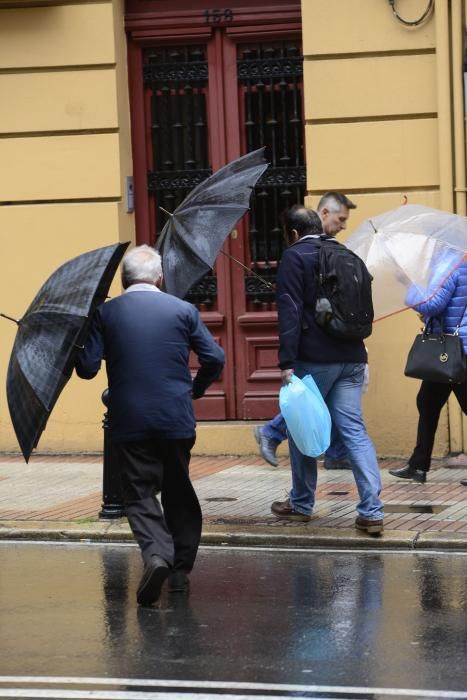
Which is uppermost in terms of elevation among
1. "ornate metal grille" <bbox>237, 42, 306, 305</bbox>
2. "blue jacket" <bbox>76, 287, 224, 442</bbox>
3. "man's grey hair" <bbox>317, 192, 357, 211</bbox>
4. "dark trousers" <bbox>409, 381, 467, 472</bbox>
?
"ornate metal grille" <bbox>237, 42, 306, 305</bbox>

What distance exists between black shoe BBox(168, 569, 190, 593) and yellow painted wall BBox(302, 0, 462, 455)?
174 inches

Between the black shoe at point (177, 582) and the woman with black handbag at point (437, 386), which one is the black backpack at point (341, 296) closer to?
the woman with black handbag at point (437, 386)

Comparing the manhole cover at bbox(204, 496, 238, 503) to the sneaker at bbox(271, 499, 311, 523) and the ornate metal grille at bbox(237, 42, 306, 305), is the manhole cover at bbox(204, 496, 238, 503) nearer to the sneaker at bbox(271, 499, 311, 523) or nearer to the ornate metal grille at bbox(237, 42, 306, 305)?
the sneaker at bbox(271, 499, 311, 523)

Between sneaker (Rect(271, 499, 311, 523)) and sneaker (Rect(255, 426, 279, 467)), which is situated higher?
sneaker (Rect(255, 426, 279, 467))

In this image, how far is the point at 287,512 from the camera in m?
9.06

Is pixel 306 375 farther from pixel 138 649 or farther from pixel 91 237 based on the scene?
pixel 91 237

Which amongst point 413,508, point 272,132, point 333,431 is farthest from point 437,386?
point 272,132

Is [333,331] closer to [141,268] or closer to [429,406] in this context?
[141,268]

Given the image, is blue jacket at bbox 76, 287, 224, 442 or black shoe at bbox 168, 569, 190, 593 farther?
black shoe at bbox 168, 569, 190, 593

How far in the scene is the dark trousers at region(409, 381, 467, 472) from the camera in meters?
10.3

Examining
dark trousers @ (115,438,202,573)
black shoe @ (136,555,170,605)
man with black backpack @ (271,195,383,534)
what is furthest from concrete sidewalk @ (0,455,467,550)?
black shoe @ (136,555,170,605)

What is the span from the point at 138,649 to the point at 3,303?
6501mm

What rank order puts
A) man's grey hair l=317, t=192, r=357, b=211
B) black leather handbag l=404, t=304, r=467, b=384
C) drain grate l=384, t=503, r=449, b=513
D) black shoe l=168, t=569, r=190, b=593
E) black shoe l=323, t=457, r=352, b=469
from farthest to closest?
black shoe l=323, t=457, r=352, b=469, black leather handbag l=404, t=304, r=467, b=384, man's grey hair l=317, t=192, r=357, b=211, drain grate l=384, t=503, r=449, b=513, black shoe l=168, t=569, r=190, b=593

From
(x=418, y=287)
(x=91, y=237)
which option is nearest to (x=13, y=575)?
(x=418, y=287)
